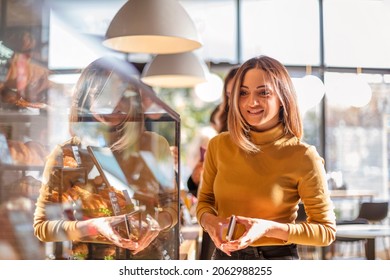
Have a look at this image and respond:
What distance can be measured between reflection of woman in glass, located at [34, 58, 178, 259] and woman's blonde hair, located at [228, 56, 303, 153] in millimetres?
350

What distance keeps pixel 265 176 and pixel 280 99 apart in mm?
272

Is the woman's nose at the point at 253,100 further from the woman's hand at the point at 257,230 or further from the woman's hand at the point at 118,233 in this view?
the woman's hand at the point at 118,233

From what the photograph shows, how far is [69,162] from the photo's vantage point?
2.04 metres

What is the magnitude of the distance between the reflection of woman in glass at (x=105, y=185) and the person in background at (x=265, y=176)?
268mm

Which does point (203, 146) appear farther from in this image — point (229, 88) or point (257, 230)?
point (257, 230)

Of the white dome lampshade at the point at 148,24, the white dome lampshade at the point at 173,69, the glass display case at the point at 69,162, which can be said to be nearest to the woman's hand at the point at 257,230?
the glass display case at the point at 69,162

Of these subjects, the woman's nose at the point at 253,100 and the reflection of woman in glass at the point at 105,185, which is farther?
the reflection of woman in glass at the point at 105,185

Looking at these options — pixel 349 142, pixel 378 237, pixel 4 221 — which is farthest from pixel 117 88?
pixel 378 237

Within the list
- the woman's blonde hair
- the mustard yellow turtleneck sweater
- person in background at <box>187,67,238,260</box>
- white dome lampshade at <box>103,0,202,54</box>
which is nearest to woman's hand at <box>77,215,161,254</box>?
person in background at <box>187,67,238,260</box>

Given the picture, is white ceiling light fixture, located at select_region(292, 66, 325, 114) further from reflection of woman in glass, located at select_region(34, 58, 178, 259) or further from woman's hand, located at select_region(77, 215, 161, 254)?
woman's hand, located at select_region(77, 215, 161, 254)

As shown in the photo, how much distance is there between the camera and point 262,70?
1.89m

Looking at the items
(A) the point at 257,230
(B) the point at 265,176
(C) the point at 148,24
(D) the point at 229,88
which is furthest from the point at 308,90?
(C) the point at 148,24

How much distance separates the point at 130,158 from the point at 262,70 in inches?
24.3

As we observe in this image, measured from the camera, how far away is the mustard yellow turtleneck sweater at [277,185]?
180 cm
